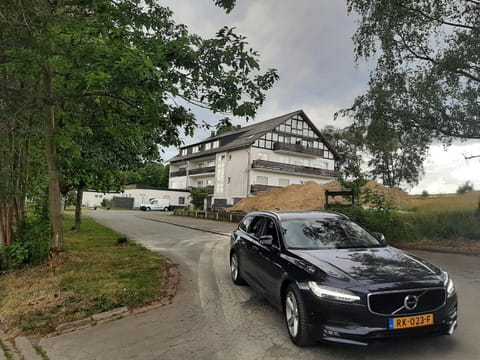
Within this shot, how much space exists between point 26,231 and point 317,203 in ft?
69.8

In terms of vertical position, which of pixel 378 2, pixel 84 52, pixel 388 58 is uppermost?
pixel 378 2

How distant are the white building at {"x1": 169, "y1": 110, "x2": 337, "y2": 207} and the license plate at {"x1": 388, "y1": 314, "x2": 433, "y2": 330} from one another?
38803mm

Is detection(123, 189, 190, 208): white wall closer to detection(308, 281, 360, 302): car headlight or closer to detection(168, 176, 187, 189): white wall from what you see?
detection(168, 176, 187, 189): white wall

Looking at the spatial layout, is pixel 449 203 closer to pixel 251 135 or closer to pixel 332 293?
pixel 332 293

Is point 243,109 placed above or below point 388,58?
below

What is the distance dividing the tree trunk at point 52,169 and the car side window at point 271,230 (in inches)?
195

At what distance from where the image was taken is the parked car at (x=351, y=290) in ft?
11.8

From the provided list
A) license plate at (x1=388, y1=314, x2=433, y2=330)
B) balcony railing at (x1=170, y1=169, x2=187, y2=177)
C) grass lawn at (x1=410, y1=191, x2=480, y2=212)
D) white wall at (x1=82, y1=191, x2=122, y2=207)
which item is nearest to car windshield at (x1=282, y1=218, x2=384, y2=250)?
license plate at (x1=388, y1=314, x2=433, y2=330)

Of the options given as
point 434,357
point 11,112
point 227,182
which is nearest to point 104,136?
point 11,112

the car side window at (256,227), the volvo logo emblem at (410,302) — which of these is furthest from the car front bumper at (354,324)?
the car side window at (256,227)

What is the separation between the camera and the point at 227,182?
153 ft

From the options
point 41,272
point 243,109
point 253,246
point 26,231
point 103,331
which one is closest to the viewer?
point 103,331

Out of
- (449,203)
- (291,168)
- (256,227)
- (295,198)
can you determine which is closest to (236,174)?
(291,168)

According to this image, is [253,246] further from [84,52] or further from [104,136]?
[104,136]
